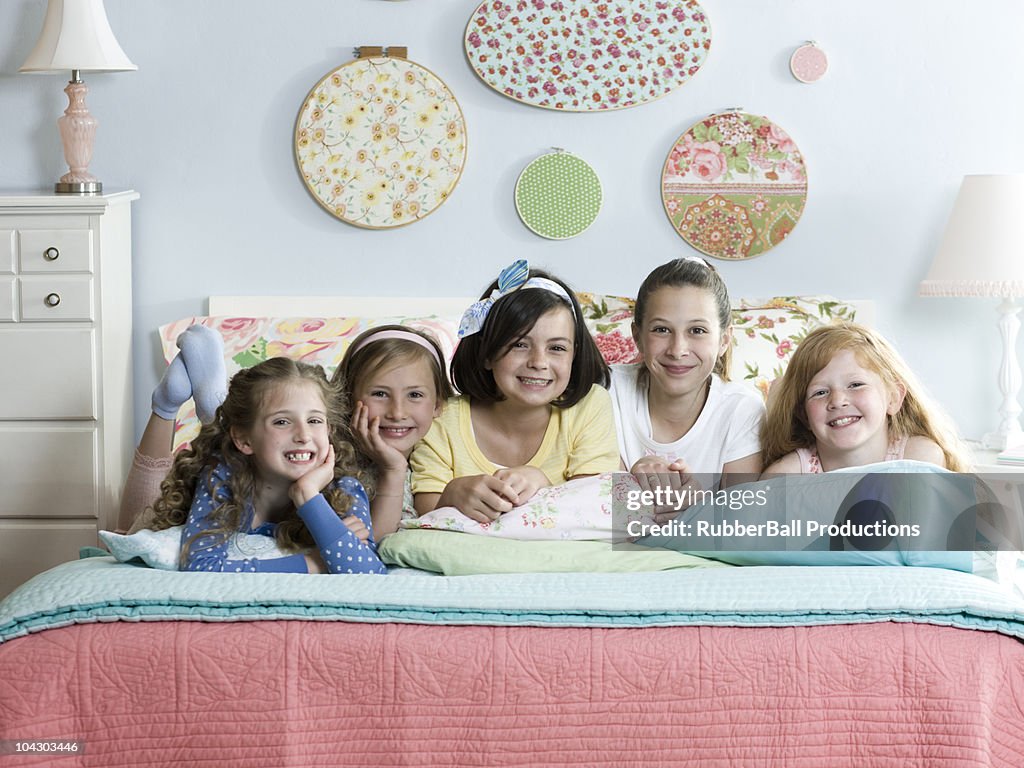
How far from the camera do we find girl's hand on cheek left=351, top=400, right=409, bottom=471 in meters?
1.97

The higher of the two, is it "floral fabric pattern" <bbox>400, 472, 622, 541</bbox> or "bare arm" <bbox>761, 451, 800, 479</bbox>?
"bare arm" <bbox>761, 451, 800, 479</bbox>

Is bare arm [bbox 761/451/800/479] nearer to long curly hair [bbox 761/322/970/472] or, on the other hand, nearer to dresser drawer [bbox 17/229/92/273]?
long curly hair [bbox 761/322/970/472]

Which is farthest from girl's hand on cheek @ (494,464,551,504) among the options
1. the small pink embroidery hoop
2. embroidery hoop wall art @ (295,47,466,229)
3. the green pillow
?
the small pink embroidery hoop

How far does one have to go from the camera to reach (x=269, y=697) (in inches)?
57.4

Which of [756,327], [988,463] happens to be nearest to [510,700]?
[756,327]

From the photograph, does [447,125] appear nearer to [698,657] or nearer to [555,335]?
[555,335]

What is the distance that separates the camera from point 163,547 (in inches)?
67.2

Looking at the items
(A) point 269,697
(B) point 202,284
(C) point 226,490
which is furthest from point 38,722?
(B) point 202,284

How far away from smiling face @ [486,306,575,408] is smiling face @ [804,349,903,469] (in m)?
0.44

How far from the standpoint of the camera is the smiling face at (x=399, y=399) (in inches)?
79.0

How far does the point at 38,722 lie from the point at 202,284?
1.79m

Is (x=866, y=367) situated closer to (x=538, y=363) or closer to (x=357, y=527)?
(x=538, y=363)

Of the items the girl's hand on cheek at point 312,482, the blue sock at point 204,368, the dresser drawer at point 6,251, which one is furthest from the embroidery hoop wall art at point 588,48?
the girl's hand on cheek at point 312,482

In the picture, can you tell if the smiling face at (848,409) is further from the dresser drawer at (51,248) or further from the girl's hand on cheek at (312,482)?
the dresser drawer at (51,248)
